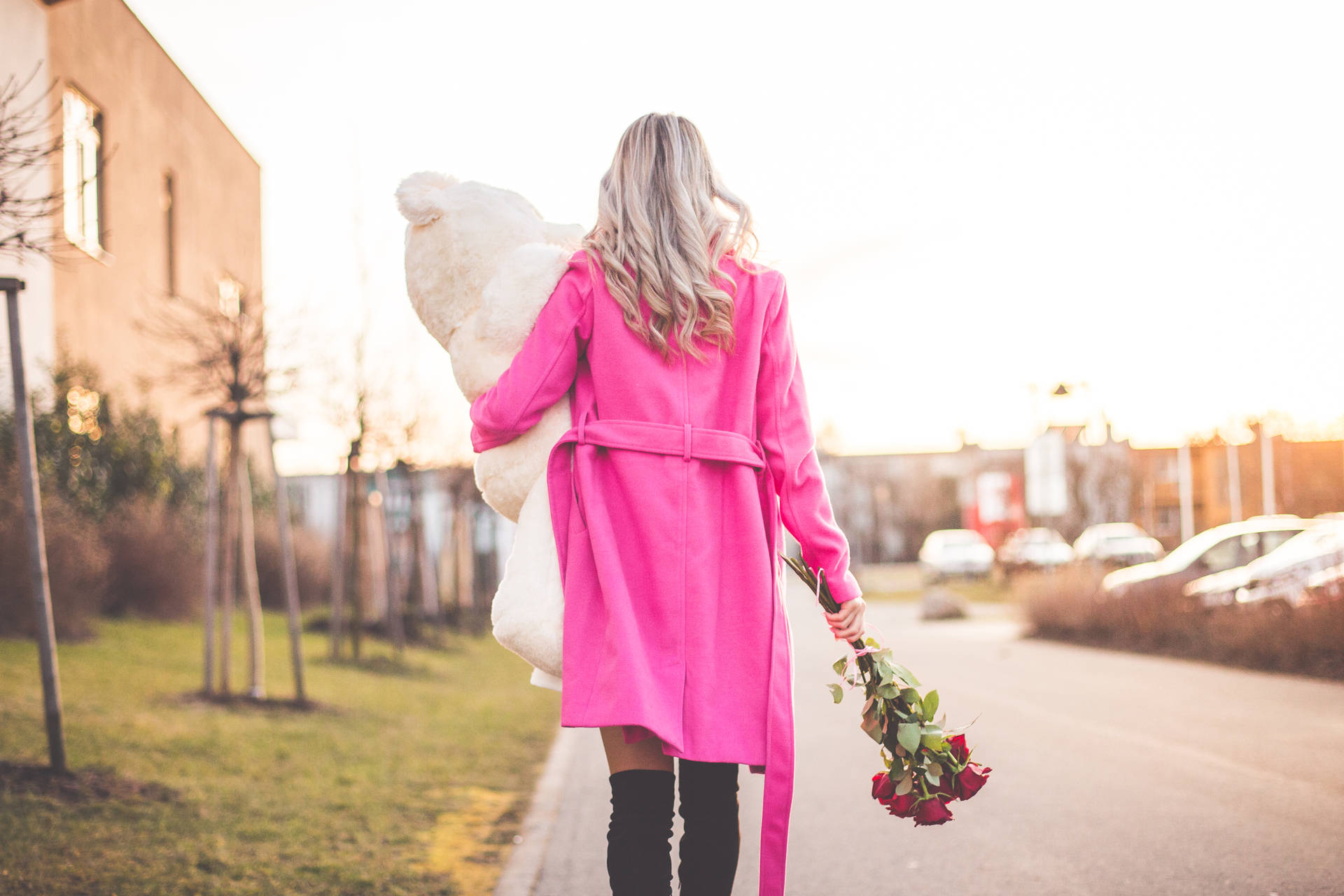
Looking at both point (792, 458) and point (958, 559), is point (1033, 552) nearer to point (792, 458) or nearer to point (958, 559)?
point (958, 559)

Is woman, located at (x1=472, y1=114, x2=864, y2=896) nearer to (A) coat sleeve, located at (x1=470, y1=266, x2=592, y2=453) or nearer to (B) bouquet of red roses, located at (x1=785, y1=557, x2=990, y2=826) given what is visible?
(A) coat sleeve, located at (x1=470, y1=266, x2=592, y2=453)

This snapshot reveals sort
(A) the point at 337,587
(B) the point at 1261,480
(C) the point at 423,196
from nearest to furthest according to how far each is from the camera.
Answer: (C) the point at 423,196, (A) the point at 337,587, (B) the point at 1261,480

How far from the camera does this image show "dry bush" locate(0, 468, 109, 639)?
379 inches

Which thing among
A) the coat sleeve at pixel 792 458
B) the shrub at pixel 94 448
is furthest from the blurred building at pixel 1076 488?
the coat sleeve at pixel 792 458

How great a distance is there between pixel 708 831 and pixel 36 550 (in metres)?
4.05

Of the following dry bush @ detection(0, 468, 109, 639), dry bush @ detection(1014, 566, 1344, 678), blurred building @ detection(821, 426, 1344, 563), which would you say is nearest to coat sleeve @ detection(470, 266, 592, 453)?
dry bush @ detection(0, 468, 109, 639)

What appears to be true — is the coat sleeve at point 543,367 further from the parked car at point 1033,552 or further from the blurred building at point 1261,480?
the parked car at point 1033,552

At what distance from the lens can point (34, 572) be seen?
5082 millimetres

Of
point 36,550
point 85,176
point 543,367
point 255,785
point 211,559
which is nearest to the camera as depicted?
point 543,367

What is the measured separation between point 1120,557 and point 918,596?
9.52 m

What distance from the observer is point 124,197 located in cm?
1842

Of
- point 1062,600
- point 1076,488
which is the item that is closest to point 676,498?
point 1062,600

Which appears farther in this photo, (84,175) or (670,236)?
(84,175)

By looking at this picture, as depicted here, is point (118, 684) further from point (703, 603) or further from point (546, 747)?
point (703, 603)
